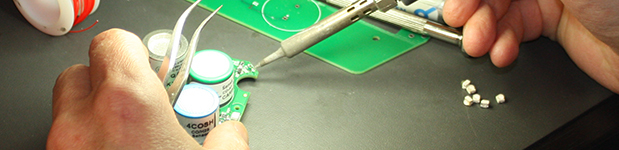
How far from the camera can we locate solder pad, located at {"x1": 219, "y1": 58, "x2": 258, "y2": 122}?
867 millimetres

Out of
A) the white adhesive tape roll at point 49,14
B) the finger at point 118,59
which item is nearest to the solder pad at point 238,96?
the finger at point 118,59

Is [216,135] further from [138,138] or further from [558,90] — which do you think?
[558,90]

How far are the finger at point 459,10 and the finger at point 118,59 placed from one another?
718 millimetres

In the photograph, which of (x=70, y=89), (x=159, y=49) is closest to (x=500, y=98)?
(x=159, y=49)

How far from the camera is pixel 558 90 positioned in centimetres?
101

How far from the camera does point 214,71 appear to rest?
→ 0.82m

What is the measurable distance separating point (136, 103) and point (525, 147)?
0.76 meters

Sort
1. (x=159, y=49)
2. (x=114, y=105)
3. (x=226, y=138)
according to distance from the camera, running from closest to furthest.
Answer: (x=114, y=105) < (x=226, y=138) < (x=159, y=49)

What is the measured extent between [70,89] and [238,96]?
0.36 metres

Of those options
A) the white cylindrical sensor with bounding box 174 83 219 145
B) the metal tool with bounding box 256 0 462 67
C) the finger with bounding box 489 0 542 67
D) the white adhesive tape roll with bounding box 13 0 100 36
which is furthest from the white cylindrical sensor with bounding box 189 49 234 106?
the finger with bounding box 489 0 542 67

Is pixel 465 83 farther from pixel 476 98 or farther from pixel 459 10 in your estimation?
Result: pixel 459 10

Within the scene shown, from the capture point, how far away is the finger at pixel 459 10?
3.38ft

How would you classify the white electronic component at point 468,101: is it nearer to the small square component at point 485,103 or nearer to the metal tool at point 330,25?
the small square component at point 485,103

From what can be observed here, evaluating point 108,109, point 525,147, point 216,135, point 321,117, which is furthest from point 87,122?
point 525,147
